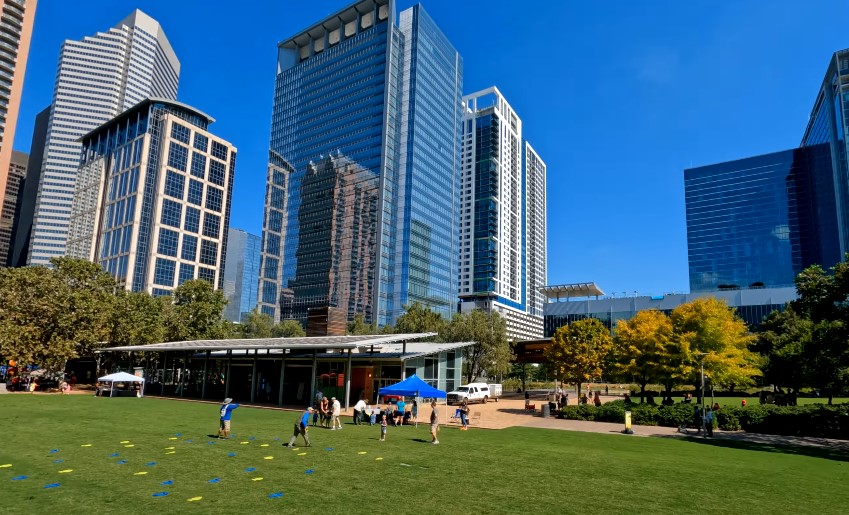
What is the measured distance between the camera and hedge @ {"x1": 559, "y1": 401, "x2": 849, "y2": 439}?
25625 mm

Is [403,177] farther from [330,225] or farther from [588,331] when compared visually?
[588,331]

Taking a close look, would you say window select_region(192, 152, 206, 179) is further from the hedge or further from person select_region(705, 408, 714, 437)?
person select_region(705, 408, 714, 437)

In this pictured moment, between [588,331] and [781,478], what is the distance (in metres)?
23.9

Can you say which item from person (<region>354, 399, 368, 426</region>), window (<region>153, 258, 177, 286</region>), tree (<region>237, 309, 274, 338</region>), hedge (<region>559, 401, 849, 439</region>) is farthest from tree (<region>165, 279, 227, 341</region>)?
window (<region>153, 258, 177, 286</region>)

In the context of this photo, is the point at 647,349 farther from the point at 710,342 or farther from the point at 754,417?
the point at 754,417

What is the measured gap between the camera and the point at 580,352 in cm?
3800

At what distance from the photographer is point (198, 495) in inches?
426

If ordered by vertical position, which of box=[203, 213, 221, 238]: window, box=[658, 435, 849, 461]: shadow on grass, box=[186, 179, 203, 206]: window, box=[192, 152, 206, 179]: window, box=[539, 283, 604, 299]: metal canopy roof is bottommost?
box=[658, 435, 849, 461]: shadow on grass

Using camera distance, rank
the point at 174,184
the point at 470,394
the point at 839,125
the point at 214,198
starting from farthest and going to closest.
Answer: the point at 214,198 < the point at 174,184 < the point at 839,125 < the point at 470,394

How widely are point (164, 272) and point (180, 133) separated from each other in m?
39.5

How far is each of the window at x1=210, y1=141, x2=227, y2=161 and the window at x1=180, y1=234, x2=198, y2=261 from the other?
2727cm

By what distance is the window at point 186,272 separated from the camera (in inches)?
5394

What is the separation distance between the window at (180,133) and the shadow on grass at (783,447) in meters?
147

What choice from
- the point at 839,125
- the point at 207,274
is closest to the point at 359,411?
the point at 207,274
